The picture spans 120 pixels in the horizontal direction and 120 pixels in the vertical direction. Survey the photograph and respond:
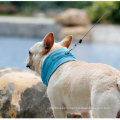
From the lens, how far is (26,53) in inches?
358

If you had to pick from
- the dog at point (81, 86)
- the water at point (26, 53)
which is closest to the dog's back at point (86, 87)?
the dog at point (81, 86)

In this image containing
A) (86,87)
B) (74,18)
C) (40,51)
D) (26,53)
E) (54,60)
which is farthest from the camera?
(74,18)

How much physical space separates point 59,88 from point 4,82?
1.00 metres

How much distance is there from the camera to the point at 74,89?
1.81 m

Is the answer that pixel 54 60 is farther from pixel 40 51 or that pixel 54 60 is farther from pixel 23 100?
pixel 23 100

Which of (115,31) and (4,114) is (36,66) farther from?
(115,31)

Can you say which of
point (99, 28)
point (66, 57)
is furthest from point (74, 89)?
point (99, 28)

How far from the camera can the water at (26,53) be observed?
25.8 feet

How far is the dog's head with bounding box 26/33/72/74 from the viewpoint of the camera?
2.17 metres

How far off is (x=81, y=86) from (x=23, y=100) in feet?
3.60

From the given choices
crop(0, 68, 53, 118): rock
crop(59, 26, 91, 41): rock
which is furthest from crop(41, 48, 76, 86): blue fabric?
crop(59, 26, 91, 41): rock

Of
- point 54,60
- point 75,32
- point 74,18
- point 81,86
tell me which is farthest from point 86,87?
point 74,18

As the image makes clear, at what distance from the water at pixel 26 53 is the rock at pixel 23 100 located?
3.85m

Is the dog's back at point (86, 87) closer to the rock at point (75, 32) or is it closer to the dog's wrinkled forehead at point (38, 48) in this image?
the dog's wrinkled forehead at point (38, 48)
